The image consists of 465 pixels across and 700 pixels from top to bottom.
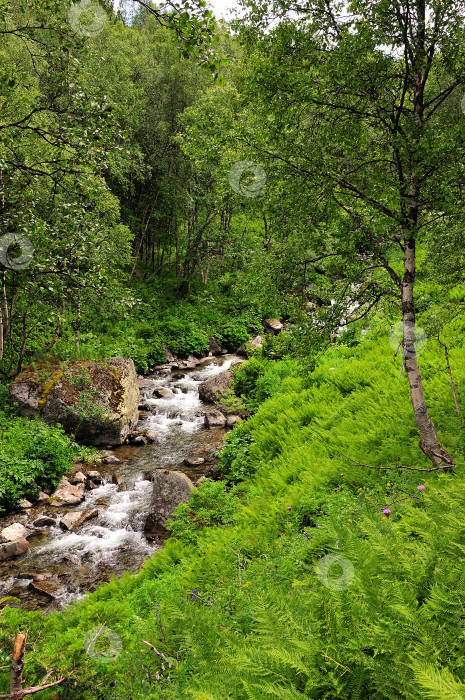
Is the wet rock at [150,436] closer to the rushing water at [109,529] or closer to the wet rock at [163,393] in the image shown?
the rushing water at [109,529]

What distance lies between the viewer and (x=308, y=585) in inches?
124

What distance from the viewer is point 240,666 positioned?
6.05ft

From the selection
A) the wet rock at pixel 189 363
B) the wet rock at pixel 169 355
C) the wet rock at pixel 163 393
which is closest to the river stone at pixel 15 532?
the wet rock at pixel 163 393

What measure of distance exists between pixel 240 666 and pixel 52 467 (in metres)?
10.2

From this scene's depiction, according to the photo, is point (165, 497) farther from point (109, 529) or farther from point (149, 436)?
point (149, 436)

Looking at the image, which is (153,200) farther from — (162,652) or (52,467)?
(162,652)

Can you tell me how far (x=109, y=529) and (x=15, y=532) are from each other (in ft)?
6.58

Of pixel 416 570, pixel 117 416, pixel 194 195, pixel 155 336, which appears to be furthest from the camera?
pixel 194 195

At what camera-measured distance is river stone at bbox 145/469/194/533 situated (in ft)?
28.6

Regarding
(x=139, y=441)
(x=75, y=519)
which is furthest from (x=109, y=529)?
(x=139, y=441)

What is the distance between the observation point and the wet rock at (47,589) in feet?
23.1

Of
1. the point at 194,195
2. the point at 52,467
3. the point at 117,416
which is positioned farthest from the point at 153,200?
the point at 52,467

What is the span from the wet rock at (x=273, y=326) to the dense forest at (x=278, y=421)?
984 centimetres

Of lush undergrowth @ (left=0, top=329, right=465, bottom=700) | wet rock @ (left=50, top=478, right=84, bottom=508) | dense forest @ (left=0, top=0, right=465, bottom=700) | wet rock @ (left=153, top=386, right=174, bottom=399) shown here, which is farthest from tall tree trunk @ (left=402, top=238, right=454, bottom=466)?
wet rock @ (left=153, top=386, right=174, bottom=399)
